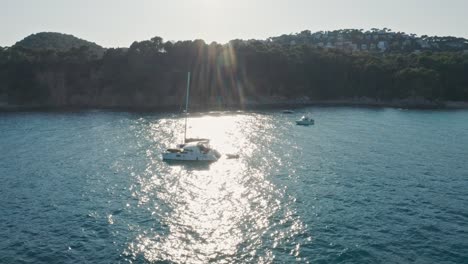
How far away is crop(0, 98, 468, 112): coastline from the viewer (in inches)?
5674

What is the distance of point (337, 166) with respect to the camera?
61.5m

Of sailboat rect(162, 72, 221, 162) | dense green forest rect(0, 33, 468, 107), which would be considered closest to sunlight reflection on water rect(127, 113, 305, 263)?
sailboat rect(162, 72, 221, 162)

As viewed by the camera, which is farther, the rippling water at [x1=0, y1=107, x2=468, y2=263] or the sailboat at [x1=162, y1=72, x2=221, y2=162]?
the sailboat at [x1=162, y1=72, x2=221, y2=162]

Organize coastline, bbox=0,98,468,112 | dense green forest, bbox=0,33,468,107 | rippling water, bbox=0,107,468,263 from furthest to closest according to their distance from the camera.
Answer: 1. dense green forest, bbox=0,33,468,107
2. coastline, bbox=0,98,468,112
3. rippling water, bbox=0,107,468,263

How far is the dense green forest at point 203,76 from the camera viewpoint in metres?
156

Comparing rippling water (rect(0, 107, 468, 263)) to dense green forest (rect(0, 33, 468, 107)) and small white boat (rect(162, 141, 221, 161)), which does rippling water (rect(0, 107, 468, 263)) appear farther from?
dense green forest (rect(0, 33, 468, 107))

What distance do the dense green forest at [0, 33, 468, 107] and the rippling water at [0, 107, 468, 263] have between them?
69.4m

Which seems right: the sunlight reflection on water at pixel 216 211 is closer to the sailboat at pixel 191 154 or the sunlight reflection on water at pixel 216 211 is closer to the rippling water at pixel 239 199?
the rippling water at pixel 239 199

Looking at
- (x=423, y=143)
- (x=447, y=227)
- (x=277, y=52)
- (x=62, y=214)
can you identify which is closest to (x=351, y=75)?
(x=277, y=52)

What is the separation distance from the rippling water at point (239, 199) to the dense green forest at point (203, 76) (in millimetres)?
69410

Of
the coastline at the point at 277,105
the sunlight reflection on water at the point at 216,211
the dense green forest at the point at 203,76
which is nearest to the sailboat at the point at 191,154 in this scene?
the sunlight reflection on water at the point at 216,211

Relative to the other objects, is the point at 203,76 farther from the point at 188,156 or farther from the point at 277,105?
the point at 188,156

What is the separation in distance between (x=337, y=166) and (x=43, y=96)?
438 ft

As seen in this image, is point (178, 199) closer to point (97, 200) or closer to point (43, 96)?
point (97, 200)
